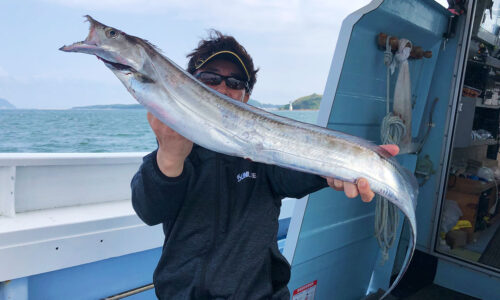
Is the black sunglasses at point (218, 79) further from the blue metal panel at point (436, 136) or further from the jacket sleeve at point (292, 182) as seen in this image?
the blue metal panel at point (436, 136)

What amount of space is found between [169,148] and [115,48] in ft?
1.28

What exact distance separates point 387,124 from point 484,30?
151 centimetres

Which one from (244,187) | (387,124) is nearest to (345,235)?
(387,124)

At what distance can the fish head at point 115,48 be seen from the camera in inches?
39.7

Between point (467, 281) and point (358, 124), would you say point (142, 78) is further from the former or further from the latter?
point (467, 281)

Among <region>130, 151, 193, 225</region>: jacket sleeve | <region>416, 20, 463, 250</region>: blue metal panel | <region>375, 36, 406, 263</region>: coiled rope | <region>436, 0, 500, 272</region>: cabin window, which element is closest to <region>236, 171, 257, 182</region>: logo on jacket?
<region>130, 151, 193, 225</region>: jacket sleeve

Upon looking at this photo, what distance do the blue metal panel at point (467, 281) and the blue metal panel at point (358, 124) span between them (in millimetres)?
676

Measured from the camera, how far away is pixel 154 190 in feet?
4.40

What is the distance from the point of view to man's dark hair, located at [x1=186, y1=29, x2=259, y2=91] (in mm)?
1643

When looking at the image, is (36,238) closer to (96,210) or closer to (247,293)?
(96,210)

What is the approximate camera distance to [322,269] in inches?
105

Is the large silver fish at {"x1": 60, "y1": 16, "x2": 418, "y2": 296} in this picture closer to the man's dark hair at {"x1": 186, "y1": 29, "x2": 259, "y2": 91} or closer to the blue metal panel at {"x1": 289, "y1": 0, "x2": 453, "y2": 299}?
the man's dark hair at {"x1": 186, "y1": 29, "x2": 259, "y2": 91}

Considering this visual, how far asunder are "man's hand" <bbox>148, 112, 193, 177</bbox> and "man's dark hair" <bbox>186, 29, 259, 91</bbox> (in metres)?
0.47

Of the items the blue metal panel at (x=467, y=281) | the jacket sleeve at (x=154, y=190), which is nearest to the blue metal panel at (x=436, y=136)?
the blue metal panel at (x=467, y=281)
